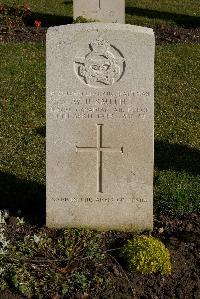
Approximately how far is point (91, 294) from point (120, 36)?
2.17m

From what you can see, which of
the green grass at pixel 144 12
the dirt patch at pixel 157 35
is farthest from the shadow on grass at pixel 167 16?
the dirt patch at pixel 157 35

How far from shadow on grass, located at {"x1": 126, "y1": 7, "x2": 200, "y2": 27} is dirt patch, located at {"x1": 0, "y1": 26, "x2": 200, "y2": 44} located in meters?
0.89

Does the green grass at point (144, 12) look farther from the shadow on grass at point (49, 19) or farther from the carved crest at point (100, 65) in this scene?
the carved crest at point (100, 65)

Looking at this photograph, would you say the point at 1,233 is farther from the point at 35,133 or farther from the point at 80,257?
the point at 35,133

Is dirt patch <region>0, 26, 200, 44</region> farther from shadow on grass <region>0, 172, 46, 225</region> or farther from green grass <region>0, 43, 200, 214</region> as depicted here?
shadow on grass <region>0, 172, 46, 225</region>

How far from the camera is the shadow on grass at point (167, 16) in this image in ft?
52.7

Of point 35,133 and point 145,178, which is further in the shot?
point 35,133

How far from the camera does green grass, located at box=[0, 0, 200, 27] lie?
52.5 feet

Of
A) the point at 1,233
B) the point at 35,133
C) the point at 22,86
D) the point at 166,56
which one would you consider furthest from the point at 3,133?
the point at 166,56

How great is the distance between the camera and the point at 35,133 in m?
9.28

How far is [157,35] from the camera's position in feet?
48.0

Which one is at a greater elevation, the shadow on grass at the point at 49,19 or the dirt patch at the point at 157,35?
the shadow on grass at the point at 49,19

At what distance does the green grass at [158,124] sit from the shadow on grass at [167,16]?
2575 millimetres

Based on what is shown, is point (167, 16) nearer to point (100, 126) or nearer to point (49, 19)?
point (49, 19)
